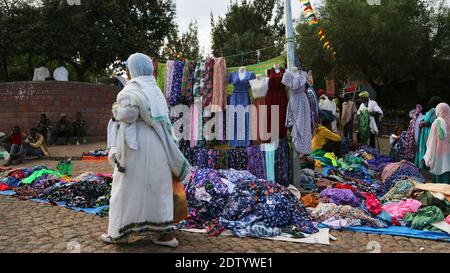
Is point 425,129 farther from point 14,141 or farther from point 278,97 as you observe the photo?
point 14,141

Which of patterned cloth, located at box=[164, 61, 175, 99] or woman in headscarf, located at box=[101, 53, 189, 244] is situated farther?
patterned cloth, located at box=[164, 61, 175, 99]

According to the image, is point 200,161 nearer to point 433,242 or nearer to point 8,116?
point 433,242

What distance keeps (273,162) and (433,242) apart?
2750 millimetres

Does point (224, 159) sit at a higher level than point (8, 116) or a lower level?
lower

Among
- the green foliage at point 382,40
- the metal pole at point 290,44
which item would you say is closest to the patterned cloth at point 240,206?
the metal pole at point 290,44

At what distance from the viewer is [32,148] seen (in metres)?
10.7

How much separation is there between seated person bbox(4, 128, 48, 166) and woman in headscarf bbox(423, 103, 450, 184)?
31.5ft

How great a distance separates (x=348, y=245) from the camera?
12.7 feet

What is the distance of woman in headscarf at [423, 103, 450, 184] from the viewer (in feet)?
20.7

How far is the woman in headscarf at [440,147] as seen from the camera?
6.30 meters

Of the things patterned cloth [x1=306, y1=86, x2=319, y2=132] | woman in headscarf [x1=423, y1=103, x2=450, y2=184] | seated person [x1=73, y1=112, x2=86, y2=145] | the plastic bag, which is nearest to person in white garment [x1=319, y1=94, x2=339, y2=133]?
patterned cloth [x1=306, y1=86, x2=319, y2=132]

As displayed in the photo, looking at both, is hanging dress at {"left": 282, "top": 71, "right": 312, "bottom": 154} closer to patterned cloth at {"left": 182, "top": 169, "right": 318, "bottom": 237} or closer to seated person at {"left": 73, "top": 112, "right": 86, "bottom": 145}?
patterned cloth at {"left": 182, "top": 169, "right": 318, "bottom": 237}

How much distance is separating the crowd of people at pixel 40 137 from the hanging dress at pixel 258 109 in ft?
22.8

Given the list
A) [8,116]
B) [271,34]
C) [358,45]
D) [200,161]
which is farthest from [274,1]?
[200,161]
